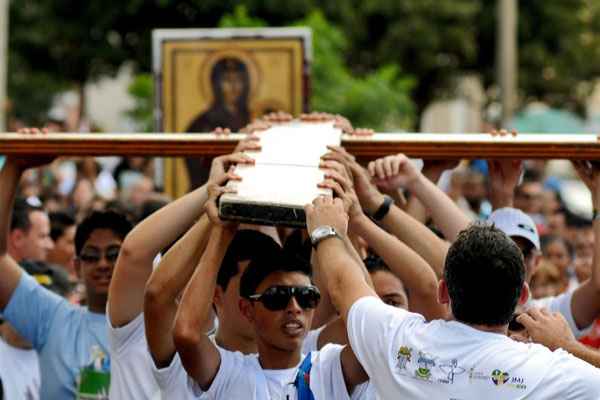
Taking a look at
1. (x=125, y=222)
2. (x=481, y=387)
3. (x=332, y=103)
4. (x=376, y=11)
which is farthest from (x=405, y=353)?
(x=376, y=11)

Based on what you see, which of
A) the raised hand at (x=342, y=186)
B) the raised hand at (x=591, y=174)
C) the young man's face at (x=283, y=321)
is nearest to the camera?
the raised hand at (x=342, y=186)

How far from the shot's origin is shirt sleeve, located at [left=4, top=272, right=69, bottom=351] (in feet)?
22.9

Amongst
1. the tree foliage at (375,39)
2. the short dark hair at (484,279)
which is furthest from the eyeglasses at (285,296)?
the tree foliage at (375,39)

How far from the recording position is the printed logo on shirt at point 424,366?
484cm

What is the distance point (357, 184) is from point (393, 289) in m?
0.83

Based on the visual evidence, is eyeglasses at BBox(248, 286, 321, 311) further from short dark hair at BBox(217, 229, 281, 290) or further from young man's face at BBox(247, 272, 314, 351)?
short dark hair at BBox(217, 229, 281, 290)

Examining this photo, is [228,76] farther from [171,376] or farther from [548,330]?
[548,330]

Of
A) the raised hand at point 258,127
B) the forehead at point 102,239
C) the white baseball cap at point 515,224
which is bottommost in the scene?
the forehead at point 102,239

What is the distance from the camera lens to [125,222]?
7.26 m

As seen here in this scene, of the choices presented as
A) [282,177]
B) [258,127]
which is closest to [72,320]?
[258,127]

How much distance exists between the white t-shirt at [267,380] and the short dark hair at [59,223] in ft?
14.1

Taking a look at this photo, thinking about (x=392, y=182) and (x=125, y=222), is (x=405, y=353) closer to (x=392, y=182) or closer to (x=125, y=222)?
(x=392, y=182)

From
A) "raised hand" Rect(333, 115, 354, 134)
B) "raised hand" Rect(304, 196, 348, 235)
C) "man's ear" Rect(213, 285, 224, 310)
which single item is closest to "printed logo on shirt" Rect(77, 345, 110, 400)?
"man's ear" Rect(213, 285, 224, 310)

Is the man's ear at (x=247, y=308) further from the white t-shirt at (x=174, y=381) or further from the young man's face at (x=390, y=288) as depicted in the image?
the young man's face at (x=390, y=288)
